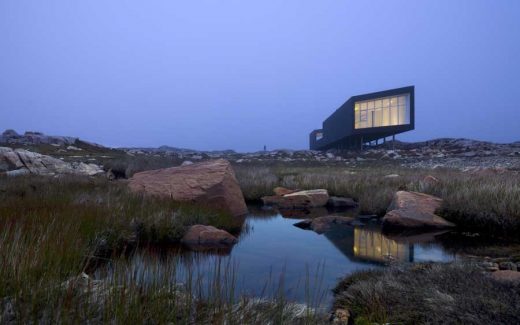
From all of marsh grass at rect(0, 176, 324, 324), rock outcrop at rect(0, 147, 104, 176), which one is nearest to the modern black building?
rock outcrop at rect(0, 147, 104, 176)

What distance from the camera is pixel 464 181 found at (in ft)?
35.3

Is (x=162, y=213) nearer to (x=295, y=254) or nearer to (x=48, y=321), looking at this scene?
(x=295, y=254)

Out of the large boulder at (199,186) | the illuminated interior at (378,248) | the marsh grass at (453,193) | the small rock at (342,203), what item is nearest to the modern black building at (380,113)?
the marsh grass at (453,193)

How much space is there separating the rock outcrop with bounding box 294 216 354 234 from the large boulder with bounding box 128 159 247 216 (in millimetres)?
1875

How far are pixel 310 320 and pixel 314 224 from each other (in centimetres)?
592

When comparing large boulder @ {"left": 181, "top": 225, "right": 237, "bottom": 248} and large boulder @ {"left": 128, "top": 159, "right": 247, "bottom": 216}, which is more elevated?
large boulder @ {"left": 128, "top": 159, "right": 247, "bottom": 216}

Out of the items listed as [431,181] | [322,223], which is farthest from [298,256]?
[431,181]

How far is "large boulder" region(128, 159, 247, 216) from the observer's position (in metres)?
9.41

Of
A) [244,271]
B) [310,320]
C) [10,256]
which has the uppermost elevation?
[10,256]

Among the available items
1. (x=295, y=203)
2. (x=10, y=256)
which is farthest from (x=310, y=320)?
(x=295, y=203)

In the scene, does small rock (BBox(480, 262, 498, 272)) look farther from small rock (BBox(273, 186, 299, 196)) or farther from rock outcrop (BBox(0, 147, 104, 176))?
rock outcrop (BBox(0, 147, 104, 176))

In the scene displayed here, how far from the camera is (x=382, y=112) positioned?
38.2 meters

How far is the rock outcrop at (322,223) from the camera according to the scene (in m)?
8.19

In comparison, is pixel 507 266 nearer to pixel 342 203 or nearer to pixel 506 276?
pixel 506 276
